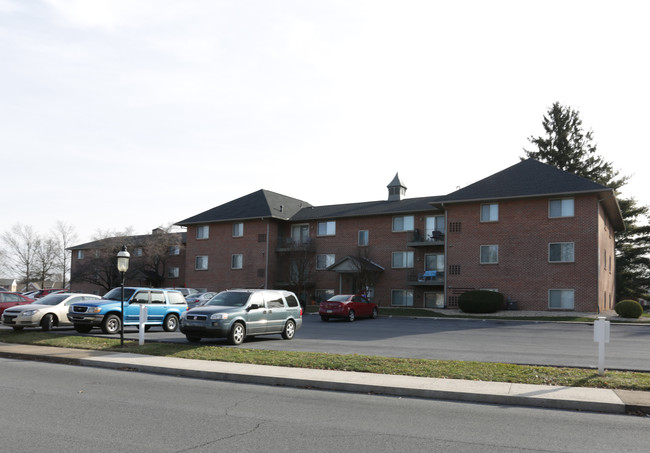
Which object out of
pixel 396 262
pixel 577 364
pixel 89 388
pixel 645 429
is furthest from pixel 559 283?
pixel 89 388

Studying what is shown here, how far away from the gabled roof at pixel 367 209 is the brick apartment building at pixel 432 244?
122 mm

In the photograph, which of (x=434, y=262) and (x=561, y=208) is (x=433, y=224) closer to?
(x=434, y=262)

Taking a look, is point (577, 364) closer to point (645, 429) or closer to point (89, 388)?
point (645, 429)

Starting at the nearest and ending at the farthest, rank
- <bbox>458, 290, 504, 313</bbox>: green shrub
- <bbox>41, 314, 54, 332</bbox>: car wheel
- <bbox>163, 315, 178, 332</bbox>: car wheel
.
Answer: <bbox>41, 314, 54, 332</bbox>: car wheel → <bbox>163, 315, 178, 332</bbox>: car wheel → <bbox>458, 290, 504, 313</bbox>: green shrub

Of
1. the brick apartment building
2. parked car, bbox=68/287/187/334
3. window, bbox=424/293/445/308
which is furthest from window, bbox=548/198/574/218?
parked car, bbox=68/287/187/334

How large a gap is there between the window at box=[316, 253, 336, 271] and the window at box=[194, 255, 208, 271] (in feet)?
36.4

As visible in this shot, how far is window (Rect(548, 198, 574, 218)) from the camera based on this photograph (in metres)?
33.7

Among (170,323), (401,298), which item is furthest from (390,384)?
(401,298)

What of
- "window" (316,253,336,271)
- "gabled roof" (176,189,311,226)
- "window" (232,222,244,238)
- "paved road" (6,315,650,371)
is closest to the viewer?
"paved road" (6,315,650,371)

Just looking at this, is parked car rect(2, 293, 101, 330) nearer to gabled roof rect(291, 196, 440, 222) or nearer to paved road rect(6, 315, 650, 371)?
paved road rect(6, 315, 650, 371)

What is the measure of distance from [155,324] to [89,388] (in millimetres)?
11898

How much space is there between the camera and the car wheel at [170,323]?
21.8 m

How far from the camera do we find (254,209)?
157 ft

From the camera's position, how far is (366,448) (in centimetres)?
610
